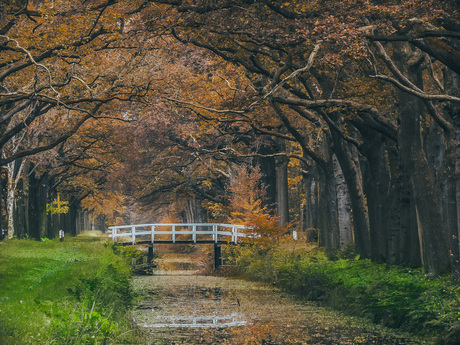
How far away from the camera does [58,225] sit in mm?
63406

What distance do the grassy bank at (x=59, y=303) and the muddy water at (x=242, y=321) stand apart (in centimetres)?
86

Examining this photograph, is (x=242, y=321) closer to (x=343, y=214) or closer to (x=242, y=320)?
(x=242, y=320)

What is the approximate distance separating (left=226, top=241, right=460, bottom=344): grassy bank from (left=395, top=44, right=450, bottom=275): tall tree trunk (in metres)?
0.55

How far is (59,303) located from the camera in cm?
1148

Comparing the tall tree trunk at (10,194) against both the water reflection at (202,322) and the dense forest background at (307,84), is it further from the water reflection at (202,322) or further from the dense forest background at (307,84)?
the water reflection at (202,322)

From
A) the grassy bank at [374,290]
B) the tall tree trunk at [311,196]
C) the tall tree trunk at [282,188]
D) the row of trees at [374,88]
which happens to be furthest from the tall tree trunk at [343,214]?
the tall tree trunk at [311,196]

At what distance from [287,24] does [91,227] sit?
121770 millimetres

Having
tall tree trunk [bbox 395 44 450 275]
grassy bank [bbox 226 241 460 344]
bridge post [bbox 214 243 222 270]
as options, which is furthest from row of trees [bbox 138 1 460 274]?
bridge post [bbox 214 243 222 270]

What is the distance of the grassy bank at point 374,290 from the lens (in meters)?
12.0

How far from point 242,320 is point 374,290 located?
2801 millimetres

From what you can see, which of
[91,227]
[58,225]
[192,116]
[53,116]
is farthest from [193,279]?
[91,227]

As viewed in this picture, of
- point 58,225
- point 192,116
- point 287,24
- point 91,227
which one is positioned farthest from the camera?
point 91,227

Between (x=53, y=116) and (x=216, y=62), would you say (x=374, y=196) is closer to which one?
(x=216, y=62)

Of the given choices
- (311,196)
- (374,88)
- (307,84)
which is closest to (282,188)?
(311,196)
